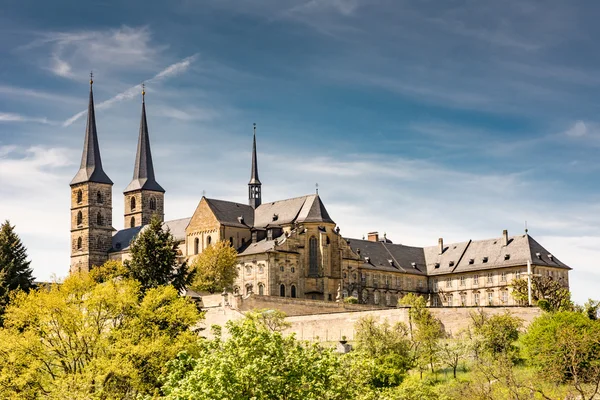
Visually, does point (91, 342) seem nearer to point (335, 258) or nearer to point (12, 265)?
point (12, 265)

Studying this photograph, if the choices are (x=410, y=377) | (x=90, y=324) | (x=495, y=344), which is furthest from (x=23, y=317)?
(x=495, y=344)

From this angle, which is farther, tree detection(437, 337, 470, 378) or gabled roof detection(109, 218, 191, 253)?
gabled roof detection(109, 218, 191, 253)

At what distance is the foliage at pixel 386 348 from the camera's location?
6014 centimetres

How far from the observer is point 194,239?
11350 cm

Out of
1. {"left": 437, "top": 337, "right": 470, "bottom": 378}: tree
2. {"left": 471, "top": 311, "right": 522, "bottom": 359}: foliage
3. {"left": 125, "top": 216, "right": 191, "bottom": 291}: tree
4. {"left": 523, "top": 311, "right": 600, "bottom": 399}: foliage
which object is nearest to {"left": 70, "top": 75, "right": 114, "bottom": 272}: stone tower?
{"left": 125, "top": 216, "right": 191, "bottom": 291}: tree

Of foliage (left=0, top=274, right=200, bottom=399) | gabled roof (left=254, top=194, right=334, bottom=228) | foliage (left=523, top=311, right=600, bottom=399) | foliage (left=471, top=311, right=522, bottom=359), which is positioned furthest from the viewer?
gabled roof (left=254, top=194, right=334, bottom=228)

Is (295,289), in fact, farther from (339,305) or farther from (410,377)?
(410,377)

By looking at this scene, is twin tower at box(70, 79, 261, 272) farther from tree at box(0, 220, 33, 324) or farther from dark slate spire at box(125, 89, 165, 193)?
tree at box(0, 220, 33, 324)

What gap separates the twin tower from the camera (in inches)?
5472

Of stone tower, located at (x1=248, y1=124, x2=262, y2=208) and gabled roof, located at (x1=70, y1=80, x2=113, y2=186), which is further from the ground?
gabled roof, located at (x1=70, y1=80, x2=113, y2=186)

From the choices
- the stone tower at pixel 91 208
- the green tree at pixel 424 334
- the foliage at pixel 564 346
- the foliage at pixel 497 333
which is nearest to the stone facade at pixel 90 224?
the stone tower at pixel 91 208

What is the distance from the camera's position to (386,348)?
64625 mm

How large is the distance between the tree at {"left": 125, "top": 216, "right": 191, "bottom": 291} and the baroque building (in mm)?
29226

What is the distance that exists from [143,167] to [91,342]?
93.8 m
